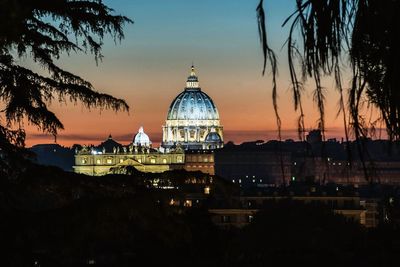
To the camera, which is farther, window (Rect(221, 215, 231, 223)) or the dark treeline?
window (Rect(221, 215, 231, 223))

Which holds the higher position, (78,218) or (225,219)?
(225,219)

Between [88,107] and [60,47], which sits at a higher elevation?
[60,47]

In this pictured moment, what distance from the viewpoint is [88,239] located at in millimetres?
8742

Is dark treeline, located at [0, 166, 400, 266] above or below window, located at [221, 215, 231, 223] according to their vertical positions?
below

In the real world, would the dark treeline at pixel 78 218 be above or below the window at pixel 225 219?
below

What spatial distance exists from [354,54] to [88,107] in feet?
17.8

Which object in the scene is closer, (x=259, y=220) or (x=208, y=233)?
(x=208, y=233)

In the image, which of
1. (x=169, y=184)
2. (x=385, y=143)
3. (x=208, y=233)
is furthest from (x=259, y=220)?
(x=385, y=143)

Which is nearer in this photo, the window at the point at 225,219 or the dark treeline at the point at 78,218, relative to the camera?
the dark treeline at the point at 78,218

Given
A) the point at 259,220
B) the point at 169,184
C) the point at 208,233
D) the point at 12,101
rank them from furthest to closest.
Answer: the point at 259,220
the point at 208,233
the point at 169,184
the point at 12,101

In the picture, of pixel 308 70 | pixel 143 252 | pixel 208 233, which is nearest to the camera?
pixel 308 70

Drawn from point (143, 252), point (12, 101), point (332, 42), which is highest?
point (12, 101)

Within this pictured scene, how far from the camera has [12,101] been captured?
343 inches

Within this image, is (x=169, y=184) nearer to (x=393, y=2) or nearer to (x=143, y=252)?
(x=143, y=252)
